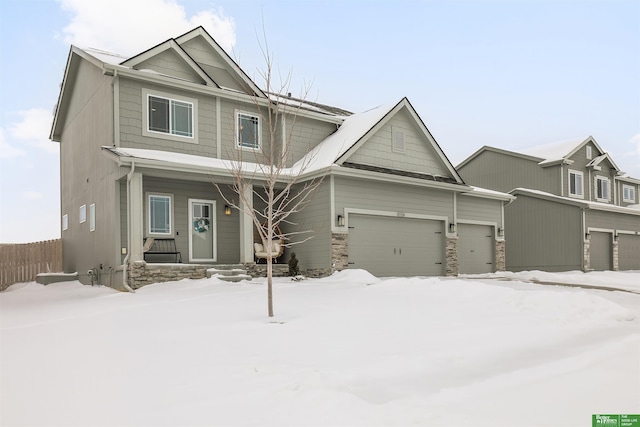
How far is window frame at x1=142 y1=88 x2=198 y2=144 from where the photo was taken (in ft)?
46.0

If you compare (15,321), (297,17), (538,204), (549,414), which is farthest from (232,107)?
(538,204)

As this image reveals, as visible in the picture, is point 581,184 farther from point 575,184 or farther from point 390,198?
point 390,198

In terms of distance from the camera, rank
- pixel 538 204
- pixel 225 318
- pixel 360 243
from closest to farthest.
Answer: pixel 225 318, pixel 360 243, pixel 538 204

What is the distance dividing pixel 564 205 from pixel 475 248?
5932 mm

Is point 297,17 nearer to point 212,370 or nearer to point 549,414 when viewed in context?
point 212,370

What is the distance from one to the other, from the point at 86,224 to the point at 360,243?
9392mm

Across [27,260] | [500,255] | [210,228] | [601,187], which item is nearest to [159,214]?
[210,228]

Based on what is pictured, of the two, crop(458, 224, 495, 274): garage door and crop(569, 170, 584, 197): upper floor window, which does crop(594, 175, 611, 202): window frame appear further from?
crop(458, 224, 495, 274): garage door

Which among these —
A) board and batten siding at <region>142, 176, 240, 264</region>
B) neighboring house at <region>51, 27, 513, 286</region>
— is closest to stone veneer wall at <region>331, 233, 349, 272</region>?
neighboring house at <region>51, 27, 513, 286</region>

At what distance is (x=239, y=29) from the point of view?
9.41m

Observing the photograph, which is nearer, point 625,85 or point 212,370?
point 212,370

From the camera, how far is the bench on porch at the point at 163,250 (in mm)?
13789

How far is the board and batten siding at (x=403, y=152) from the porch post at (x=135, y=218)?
660 centimetres

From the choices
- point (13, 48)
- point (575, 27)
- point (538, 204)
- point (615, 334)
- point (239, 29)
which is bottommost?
point (615, 334)
